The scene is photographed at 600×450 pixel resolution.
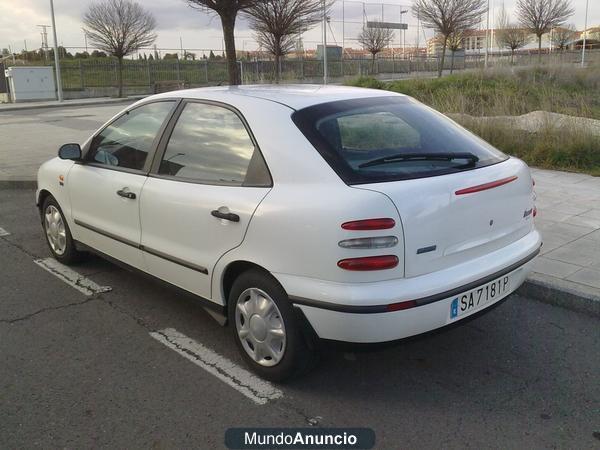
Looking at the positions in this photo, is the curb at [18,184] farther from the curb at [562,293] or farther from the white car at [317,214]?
the curb at [562,293]

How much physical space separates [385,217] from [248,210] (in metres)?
0.77

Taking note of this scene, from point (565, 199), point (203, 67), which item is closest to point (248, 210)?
point (565, 199)

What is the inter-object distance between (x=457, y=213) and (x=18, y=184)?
7.70m

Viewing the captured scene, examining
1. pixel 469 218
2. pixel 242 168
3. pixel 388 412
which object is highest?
pixel 242 168

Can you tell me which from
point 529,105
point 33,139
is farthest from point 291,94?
point 33,139

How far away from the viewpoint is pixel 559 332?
152 inches

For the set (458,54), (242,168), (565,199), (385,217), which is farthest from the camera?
(458,54)

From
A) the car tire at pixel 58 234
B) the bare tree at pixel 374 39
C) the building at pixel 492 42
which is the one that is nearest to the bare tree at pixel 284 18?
the car tire at pixel 58 234

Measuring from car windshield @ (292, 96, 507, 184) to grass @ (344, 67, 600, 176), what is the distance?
215 inches

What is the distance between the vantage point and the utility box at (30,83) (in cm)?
3042

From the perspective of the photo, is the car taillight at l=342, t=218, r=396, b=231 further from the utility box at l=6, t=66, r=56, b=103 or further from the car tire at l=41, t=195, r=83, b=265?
the utility box at l=6, t=66, r=56, b=103

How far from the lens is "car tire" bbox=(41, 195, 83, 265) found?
4.97m

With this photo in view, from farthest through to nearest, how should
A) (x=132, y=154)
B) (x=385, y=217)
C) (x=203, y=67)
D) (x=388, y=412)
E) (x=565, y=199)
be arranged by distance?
1. (x=203, y=67)
2. (x=565, y=199)
3. (x=132, y=154)
4. (x=388, y=412)
5. (x=385, y=217)

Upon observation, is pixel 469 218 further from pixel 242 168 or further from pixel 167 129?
pixel 167 129
